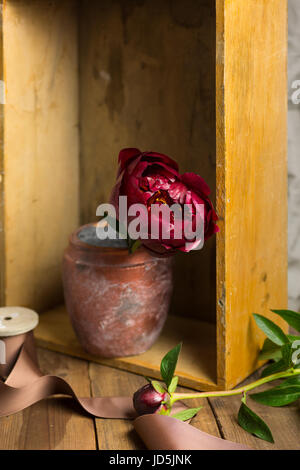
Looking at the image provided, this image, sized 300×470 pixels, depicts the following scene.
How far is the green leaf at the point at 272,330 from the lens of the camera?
901 millimetres

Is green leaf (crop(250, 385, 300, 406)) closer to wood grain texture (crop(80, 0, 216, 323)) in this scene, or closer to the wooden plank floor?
the wooden plank floor

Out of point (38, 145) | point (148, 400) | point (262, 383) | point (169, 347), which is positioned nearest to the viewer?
point (148, 400)

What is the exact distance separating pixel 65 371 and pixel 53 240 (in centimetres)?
32

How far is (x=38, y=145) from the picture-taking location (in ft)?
3.76

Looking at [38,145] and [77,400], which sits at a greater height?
[38,145]

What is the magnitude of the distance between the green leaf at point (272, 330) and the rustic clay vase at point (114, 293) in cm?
17

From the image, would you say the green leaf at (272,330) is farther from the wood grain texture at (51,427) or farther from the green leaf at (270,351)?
the wood grain texture at (51,427)

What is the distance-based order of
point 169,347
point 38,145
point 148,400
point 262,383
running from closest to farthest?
point 148,400
point 262,383
point 169,347
point 38,145

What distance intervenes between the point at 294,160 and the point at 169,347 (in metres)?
0.42

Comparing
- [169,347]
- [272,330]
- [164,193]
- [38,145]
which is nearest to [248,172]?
[164,193]

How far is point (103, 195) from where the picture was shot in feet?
4.10

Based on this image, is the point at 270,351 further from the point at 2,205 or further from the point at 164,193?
the point at 2,205

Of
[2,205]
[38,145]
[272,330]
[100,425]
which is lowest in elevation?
[100,425]

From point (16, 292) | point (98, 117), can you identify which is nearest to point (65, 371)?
point (16, 292)
